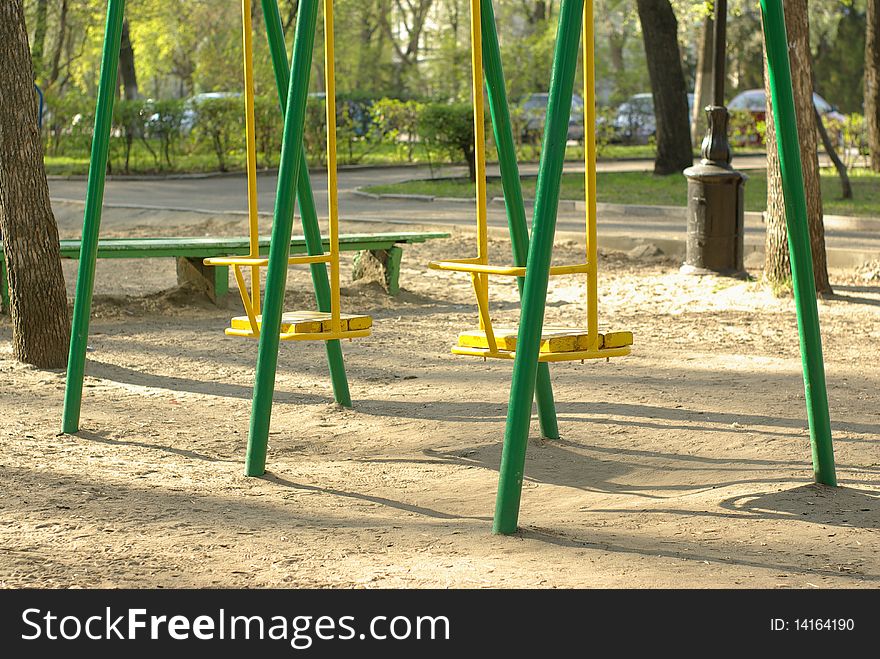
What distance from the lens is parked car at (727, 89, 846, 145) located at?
23828 millimetres

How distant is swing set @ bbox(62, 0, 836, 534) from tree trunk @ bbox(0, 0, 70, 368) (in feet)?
4.24

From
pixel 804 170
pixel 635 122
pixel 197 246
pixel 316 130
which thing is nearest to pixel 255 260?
pixel 197 246

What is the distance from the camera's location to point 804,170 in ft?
30.7

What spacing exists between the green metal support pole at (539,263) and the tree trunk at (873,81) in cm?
1776

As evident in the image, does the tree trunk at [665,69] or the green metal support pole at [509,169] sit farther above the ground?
the tree trunk at [665,69]

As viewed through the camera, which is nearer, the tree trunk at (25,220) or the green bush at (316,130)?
the tree trunk at (25,220)

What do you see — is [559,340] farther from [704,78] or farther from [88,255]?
[704,78]

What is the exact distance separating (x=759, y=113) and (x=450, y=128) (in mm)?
14181

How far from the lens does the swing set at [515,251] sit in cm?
400

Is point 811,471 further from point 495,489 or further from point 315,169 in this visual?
point 315,169

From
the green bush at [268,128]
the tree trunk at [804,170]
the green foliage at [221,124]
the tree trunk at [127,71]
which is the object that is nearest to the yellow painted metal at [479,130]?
the tree trunk at [804,170]

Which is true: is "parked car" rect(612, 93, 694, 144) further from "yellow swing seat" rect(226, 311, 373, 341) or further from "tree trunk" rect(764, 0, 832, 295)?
"yellow swing seat" rect(226, 311, 373, 341)

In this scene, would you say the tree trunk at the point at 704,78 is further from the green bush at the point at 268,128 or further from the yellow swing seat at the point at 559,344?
the yellow swing seat at the point at 559,344
